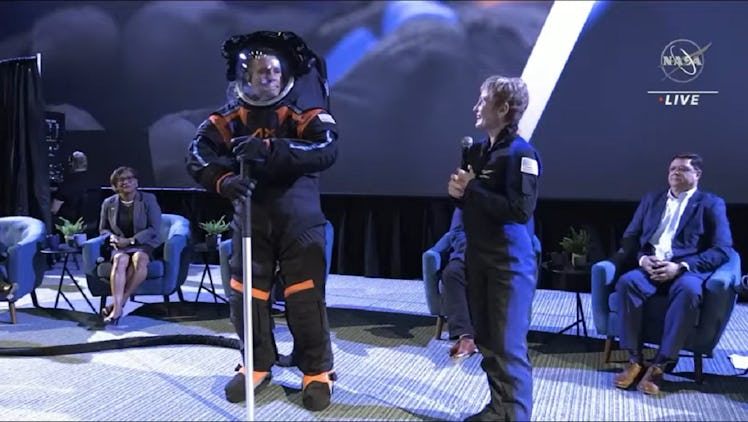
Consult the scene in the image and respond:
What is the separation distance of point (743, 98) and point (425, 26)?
9.11 ft

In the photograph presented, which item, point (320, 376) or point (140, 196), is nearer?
point (320, 376)

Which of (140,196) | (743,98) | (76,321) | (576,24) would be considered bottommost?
(76,321)

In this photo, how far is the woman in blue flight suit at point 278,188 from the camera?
9.61 ft

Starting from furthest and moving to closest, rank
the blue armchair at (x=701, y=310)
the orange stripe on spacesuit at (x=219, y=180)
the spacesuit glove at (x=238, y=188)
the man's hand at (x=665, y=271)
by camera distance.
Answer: the man's hand at (x=665, y=271)
the blue armchair at (x=701, y=310)
the orange stripe on spacesuit at (x=219, y=180)
the spacesuit glove at (x=238, y=188)

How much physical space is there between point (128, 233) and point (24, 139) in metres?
3.19

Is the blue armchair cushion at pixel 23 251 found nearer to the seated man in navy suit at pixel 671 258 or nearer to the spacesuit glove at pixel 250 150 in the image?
the spacesuit glove at pixel 250 150

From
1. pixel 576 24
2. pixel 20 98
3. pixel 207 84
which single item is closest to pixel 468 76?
pixel 576 24

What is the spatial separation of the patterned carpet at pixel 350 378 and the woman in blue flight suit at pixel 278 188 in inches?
9.9

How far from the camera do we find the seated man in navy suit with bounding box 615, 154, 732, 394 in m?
3.29

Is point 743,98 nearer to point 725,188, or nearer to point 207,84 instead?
point 725,188

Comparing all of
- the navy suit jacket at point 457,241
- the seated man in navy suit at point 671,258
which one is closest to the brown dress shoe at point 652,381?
the seated man in navy suit at point 671,258

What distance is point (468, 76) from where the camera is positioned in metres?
6.12

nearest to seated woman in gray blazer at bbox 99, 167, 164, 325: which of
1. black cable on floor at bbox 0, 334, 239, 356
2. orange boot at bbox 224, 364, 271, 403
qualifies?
black cable on floor at bbox 0, 334, 239, 356

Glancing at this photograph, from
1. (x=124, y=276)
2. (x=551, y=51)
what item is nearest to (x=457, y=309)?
(x=124, y=276)
